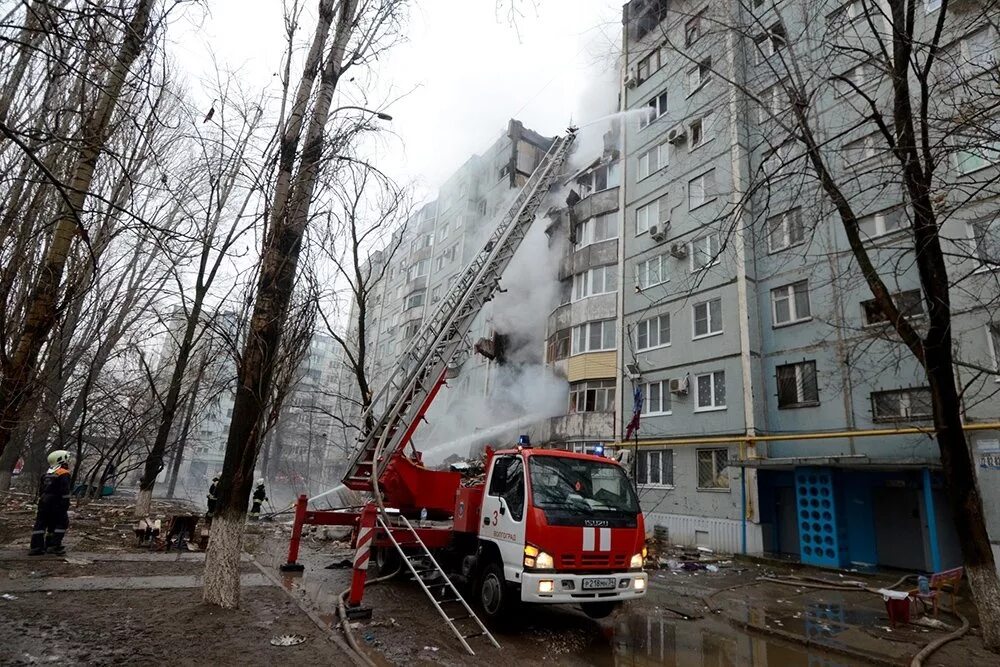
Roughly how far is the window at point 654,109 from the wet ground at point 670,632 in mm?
21214

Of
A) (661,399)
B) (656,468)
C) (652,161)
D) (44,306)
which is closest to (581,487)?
(44,306)

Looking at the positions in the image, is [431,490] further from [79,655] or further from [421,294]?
[421,294]

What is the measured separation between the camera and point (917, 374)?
45.7ft

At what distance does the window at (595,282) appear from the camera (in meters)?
23.9

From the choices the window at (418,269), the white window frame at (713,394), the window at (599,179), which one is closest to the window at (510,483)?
→ the white window frame at (713,394)

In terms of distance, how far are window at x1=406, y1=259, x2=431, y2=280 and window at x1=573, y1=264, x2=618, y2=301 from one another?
75.0ft

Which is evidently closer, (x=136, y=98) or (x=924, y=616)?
(x=136, y=98)

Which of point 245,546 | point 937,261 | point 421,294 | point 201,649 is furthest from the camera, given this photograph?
point 421,294

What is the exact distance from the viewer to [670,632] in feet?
25.1

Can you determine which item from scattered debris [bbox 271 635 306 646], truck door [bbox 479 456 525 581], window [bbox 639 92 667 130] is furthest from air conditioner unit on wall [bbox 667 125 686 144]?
scattered debris [bbox 271 635 306 646]

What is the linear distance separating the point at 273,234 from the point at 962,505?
10.2m

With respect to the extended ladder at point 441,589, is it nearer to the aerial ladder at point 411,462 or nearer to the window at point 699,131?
the aerial ladder at point 411,462

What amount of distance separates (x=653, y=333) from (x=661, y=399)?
2783 millimetres

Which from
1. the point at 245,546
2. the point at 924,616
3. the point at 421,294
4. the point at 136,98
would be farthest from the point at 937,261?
the point at 421,294
